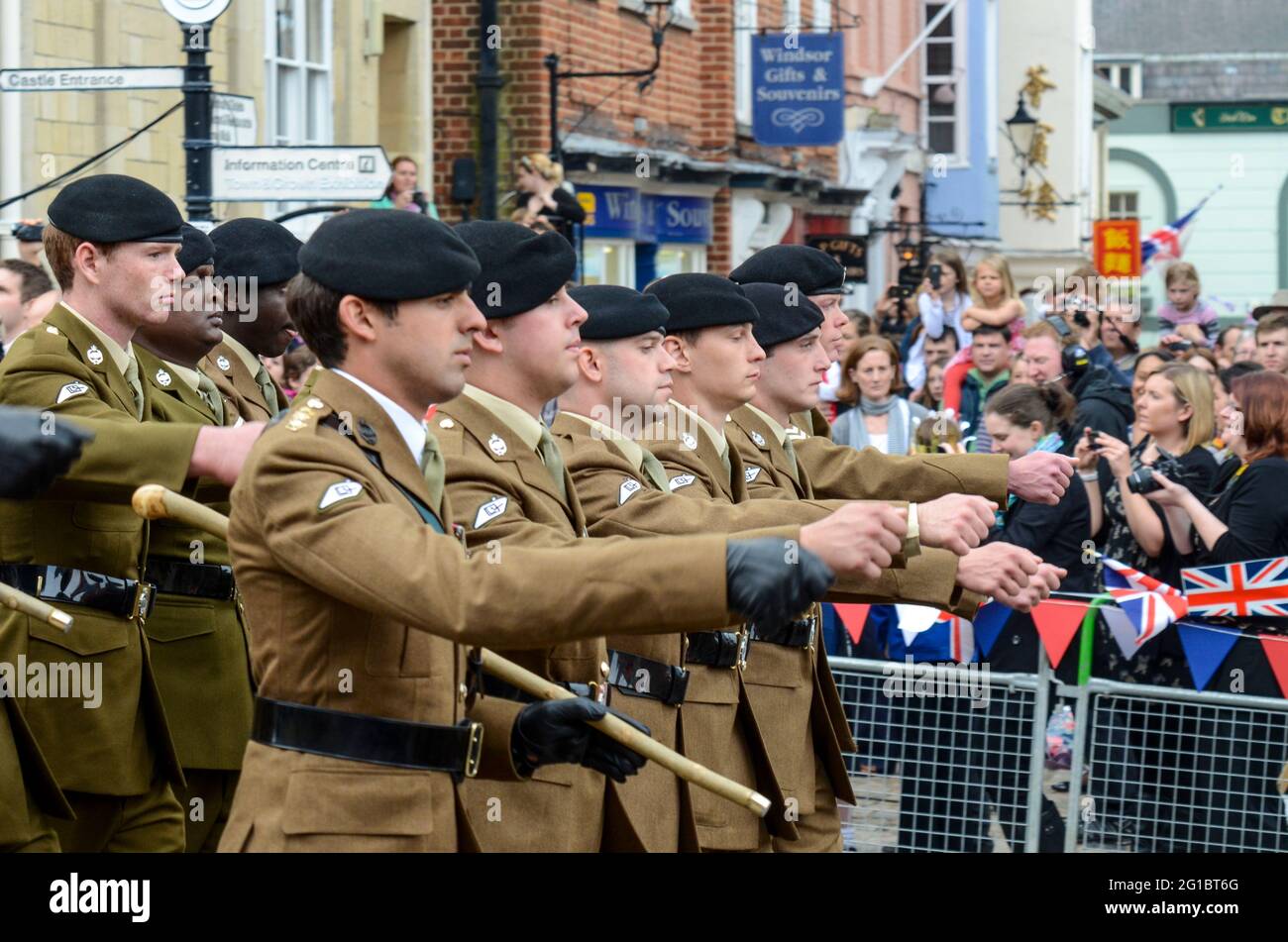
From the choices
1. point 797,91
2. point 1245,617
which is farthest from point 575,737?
point 797,91

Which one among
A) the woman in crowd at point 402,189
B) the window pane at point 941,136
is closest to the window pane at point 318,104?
the woman in crowd at point 402,189

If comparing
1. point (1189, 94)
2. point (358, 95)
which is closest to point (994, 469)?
point (358, 95)

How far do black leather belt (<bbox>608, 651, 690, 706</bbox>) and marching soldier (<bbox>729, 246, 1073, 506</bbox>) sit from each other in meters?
1.27

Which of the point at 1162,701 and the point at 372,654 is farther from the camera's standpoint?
the point at 1162,701

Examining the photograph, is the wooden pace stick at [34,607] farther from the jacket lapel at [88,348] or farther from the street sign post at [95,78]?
the street sign post at [95,78]

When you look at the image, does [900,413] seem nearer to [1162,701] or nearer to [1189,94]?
[1162,701]

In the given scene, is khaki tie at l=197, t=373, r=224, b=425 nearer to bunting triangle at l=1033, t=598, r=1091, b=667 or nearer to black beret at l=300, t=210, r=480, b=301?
black beret at l=300, t=210, r=480, b=301

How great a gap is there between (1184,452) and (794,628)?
3.53 m

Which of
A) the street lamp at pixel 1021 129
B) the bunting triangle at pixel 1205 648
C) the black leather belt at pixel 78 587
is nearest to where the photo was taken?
the black leather belt at pixel 78 587

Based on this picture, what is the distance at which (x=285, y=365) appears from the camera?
8992mm

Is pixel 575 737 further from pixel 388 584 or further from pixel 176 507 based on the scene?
pixel 176 507

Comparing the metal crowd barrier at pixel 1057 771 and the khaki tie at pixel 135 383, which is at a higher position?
the khaki tie at pixel 135 383

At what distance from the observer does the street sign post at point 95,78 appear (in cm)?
840

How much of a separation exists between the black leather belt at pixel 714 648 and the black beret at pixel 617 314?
77cm
